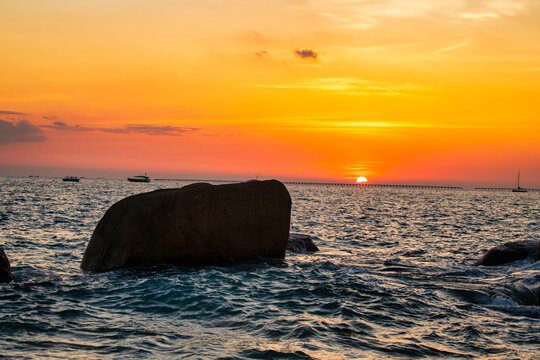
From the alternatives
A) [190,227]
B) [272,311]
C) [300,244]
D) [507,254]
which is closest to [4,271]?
[190,227]

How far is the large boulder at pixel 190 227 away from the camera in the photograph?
11914mm

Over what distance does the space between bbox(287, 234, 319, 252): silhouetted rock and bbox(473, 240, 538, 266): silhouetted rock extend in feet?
17.7

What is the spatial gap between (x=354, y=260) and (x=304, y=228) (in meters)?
11.8

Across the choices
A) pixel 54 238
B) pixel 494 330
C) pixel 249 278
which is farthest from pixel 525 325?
pixel 54 238

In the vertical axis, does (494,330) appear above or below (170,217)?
below

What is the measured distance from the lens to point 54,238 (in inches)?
750

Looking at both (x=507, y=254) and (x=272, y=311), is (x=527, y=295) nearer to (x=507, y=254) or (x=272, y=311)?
(x=272, y=311)

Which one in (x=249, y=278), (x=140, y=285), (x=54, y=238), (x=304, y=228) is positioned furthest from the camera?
(x=304, y=228)

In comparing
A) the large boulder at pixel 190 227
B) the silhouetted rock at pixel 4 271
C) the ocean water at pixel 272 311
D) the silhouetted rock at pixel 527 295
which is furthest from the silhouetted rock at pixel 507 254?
the silhouetted rock at pixel 4 271

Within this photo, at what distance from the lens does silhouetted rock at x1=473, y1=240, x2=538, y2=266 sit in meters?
14.9

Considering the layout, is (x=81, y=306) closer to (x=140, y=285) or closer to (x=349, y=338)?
(x=140, y=285)

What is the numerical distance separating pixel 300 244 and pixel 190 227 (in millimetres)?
5971

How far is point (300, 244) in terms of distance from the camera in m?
17.3

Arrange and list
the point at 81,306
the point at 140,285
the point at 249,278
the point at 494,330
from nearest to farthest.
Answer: the point at 494,330 → the point at 81,306 → the point at 140,285 → the point at 249,278
